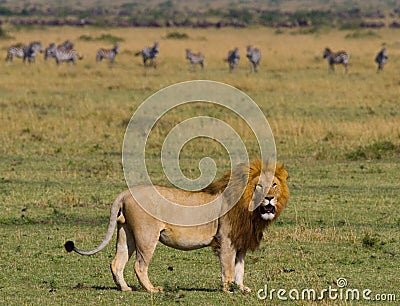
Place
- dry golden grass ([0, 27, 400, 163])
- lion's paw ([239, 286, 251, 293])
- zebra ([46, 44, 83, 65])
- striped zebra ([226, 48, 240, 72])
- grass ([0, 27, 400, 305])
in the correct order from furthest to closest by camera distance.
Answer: zebra ([46, 44, 83, 65])
striped zebra ([226, 48, 240, 72])
dry golden grass ([0, 27, 400, 163])
grass ([0, 27, 400, 305])
lion's paw ([239, 286, 251, 293])

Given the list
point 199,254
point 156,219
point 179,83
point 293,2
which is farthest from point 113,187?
point 293,2

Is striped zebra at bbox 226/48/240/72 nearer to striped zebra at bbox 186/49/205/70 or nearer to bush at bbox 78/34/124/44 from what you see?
striped zebra at bbox 186/49/205/70

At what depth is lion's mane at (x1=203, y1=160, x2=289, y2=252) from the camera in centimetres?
715

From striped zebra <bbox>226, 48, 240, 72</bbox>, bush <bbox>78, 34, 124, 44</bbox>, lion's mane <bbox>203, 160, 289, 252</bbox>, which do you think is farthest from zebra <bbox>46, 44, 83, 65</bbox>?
lion's mane <bbox>203, 160, 289, 252</bbox>

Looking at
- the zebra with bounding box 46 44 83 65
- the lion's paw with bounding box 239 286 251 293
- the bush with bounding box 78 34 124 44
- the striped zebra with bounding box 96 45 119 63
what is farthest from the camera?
the bush with bounding box 78 34 124 44

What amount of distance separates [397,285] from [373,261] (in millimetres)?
979

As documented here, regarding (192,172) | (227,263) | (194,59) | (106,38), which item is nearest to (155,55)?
(194,59)

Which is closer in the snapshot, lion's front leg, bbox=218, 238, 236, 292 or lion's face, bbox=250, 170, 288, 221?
lion's face, bbox=250, 170, 288, 221

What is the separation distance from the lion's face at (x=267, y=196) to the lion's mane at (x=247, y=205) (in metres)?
0.03

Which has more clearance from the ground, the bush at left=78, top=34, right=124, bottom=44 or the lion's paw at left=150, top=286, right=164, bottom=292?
the lion's paw at left=150, top=286, right=164, bottom=292

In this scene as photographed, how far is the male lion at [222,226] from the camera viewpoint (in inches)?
280

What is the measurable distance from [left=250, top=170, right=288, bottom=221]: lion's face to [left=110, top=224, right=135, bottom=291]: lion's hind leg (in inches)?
37.6

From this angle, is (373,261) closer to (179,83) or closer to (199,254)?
(199,254)

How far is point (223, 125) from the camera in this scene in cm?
1794
